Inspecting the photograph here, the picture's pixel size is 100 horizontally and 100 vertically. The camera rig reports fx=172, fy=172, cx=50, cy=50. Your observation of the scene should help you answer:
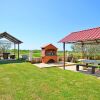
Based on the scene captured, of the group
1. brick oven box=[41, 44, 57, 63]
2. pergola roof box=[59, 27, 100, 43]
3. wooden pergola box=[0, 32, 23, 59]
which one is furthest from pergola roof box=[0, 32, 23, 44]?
pergola roof box=[59, 27, 100, 43]

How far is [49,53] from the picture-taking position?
23219 mm

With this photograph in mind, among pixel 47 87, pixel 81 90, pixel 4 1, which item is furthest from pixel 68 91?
pixel 4 1

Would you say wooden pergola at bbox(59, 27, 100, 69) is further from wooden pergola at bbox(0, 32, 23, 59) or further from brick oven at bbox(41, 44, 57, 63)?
wooden pergola at bbox(0, 32, 23, 59)

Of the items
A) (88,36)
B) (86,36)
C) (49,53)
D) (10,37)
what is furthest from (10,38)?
(88,36)

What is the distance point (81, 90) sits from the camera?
7.64 meters

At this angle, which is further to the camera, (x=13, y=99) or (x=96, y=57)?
(x=96, y=57)

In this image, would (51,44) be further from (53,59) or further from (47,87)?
(47,87)

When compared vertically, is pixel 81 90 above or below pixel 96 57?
below

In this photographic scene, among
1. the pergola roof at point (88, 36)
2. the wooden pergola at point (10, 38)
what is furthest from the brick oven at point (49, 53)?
the pergola roof at point (88, 36)

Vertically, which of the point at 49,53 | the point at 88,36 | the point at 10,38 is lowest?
the point at 49,53

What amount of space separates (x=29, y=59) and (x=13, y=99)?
54.1 ft

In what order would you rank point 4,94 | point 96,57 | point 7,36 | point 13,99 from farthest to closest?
point 7,36, point 96,57, point 4,94, point 13,99

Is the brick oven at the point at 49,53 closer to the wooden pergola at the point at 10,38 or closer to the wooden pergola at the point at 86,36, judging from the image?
the wooden pergola at the point at 10,38

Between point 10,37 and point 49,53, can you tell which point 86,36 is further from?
point 10,37
